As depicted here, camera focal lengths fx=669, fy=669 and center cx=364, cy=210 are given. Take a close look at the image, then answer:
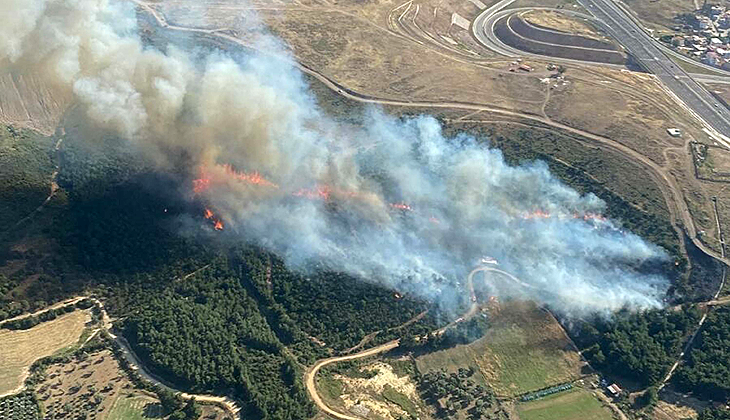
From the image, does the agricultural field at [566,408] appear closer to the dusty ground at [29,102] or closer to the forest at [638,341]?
the forest at [638,341]

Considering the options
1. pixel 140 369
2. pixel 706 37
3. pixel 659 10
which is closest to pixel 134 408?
pixel 140 369

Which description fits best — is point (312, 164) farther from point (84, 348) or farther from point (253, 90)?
point (84, 348)

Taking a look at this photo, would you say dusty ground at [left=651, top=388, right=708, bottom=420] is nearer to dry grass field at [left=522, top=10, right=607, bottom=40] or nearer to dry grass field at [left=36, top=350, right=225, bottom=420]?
dry grass field at [left=36, top=350, right=225, bottom=420]

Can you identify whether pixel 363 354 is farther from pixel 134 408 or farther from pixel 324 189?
pixel 134 408

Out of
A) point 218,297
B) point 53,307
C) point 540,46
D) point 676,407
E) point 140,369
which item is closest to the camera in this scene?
point 140,369

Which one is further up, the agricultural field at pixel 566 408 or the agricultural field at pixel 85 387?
the agricultural field at pixel 566 408

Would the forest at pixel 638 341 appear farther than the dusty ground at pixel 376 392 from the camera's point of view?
Yes

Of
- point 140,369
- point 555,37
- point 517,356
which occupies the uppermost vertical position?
point 555,37

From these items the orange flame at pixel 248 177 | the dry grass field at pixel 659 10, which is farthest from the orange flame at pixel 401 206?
the dry grass field at pixel 659 10
